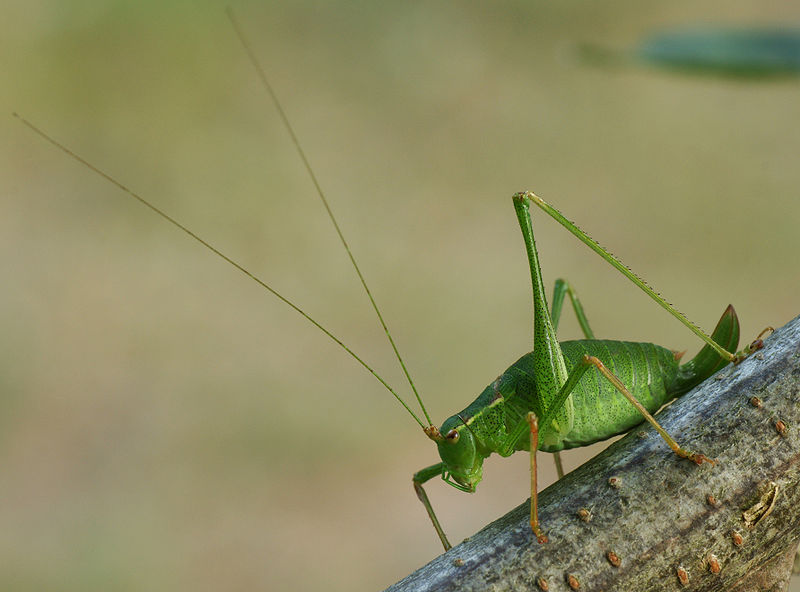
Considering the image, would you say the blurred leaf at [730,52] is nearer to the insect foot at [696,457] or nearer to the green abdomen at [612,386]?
the insect foot at [696,457]

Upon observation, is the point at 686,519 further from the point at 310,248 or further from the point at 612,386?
the point at 310,248

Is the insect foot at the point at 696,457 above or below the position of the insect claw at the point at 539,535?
below

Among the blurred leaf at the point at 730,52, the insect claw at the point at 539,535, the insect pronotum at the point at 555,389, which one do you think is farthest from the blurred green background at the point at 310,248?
the insect claw at the point at 539,535

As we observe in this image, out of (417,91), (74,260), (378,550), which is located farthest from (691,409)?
(417,91)

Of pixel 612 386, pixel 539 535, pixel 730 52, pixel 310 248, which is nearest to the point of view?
pixel 730 52

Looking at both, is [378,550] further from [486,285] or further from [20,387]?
[20,387]

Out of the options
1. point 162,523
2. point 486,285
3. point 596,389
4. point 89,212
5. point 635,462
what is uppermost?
point 89,212

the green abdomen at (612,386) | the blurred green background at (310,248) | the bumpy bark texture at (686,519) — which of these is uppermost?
the blurred green background at (310,248)

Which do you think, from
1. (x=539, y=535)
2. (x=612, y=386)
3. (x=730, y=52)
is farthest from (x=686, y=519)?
(x=730, y=52)
